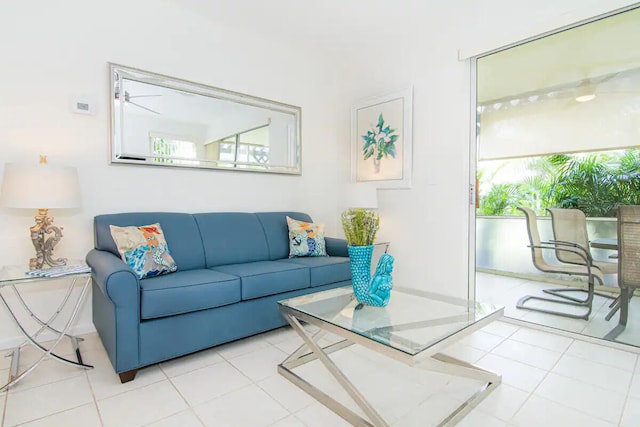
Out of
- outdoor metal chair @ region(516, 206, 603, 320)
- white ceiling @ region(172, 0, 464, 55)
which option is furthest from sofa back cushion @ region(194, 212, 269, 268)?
outdoor metal chair @ region(516, 206, 603, 320)

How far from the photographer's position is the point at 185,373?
6.33ft

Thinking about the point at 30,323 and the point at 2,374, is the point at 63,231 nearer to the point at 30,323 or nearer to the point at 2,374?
the point at 30,323

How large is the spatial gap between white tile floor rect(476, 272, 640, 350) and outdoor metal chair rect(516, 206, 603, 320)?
31 mm

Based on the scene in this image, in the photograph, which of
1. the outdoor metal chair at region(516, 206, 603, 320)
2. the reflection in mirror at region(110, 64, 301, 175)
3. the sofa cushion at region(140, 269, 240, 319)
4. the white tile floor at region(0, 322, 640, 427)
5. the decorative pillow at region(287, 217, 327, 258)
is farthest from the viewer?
the decorative pillow at region(287, 217, 327, 258)

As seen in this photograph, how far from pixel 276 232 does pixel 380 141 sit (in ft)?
4.93

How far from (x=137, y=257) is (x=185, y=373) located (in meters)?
0.77

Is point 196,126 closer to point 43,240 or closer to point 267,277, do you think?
point 43,240

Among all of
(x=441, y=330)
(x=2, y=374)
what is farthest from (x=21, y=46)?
(x=441, y=330)

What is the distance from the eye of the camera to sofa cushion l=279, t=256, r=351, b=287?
8.66 feet

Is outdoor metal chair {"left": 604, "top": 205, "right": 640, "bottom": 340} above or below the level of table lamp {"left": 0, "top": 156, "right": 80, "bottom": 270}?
below

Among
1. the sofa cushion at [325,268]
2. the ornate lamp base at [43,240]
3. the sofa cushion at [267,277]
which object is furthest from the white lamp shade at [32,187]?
the sofa cushion at [325,268]

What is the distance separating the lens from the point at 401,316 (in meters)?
1.73

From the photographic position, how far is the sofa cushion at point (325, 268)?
2.64 m

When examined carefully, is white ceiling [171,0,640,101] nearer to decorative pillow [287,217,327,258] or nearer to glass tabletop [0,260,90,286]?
decorative pillow [287,217,327,258]
